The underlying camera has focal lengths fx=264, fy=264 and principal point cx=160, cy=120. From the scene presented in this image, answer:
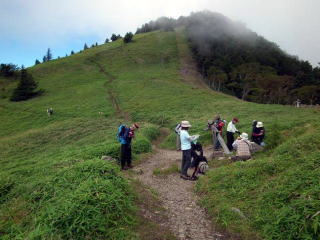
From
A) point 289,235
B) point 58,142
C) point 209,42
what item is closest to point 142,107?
point 58,142

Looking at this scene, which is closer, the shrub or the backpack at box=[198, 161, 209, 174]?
the shrub

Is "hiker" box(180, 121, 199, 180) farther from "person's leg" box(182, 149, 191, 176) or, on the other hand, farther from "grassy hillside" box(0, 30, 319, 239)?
"grassy hillside" box(0, 30, 319, 239)

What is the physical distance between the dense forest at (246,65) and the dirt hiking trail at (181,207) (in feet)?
171

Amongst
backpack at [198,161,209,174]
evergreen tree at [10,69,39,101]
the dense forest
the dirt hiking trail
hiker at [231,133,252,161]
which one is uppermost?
the dense forest

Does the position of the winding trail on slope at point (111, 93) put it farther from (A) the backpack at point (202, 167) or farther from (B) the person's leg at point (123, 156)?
(A) the backpack at point (202, 167)

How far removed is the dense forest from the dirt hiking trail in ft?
171

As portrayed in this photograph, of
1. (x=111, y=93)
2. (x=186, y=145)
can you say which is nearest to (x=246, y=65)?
(x=111, y=93)

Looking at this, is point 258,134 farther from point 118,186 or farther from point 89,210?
point 89,210

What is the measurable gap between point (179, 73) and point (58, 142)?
47.5 meters

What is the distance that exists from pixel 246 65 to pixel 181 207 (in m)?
67.4

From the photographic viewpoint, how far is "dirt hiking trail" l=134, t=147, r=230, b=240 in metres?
6.66

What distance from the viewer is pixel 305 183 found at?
7.11 meters

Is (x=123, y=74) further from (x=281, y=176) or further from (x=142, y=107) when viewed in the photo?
(x=281, y=176)

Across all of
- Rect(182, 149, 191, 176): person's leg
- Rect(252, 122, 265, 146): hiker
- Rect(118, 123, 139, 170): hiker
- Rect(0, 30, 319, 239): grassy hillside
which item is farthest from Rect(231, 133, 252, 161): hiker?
Rect(118, 123, 139, 170): hiker
